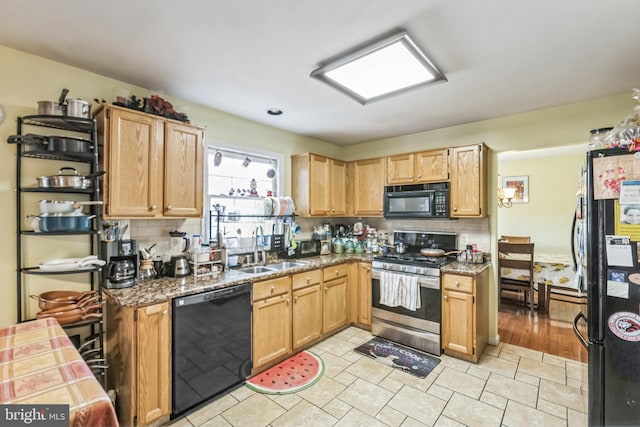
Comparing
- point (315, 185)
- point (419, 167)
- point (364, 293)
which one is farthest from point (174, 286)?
point (419, 167)

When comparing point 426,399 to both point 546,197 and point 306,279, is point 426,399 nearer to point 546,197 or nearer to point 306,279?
point 306,279

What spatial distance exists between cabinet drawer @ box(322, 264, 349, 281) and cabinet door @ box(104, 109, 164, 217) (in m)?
1.81

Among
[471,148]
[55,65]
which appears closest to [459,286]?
[471,148]

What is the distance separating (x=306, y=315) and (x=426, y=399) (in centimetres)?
132

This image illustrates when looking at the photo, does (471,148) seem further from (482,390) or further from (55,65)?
(55,65)

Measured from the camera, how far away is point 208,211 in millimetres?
3033

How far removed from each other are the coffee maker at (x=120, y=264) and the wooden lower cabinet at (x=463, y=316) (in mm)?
2797

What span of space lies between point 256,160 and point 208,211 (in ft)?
2.90

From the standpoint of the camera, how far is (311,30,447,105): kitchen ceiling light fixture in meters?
1.78

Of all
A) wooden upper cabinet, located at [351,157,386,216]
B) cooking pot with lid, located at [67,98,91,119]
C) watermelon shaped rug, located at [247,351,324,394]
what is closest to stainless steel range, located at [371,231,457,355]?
wooden upper cabinet, located at [351,157,386,216]

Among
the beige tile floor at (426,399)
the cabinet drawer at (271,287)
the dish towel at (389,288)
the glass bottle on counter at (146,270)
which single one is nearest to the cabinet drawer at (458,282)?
the dish towel at (389,288)

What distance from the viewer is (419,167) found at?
11.8 ft

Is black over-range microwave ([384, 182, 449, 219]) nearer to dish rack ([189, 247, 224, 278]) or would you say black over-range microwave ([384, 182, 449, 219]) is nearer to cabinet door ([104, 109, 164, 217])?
dish rack ([189, 247, 224, 278])

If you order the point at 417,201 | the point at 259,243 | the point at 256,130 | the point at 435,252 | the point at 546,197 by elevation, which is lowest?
the point at 435,252
